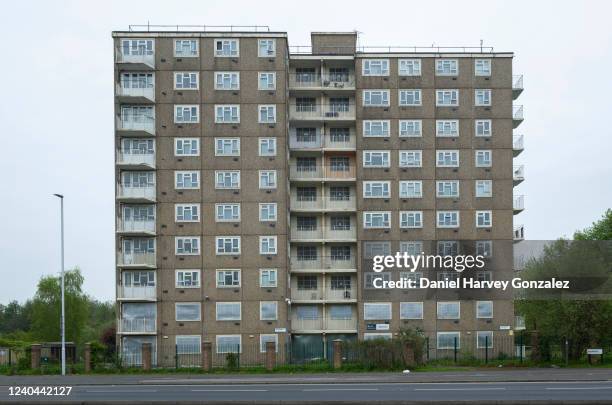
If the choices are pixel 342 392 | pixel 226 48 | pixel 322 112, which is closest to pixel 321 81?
pixel 322 112

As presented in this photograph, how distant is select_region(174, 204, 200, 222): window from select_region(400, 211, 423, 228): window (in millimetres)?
18443

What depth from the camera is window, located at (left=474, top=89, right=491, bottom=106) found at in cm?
7169

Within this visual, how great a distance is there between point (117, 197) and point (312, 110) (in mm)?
19658

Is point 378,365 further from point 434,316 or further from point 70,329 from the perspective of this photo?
point 70,329

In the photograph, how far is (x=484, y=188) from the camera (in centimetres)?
7138

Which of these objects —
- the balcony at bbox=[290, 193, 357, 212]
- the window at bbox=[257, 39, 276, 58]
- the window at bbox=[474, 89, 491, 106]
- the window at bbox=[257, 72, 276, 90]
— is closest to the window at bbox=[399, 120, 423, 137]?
the window at bbox=[474, 89, 491, 106]

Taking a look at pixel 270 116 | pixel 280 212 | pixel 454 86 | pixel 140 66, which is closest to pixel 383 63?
pixel 454 86

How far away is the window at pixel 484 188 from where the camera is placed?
71.2 m

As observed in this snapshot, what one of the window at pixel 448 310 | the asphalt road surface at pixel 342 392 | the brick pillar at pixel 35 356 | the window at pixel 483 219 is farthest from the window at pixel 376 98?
the asphalt road surface at pixel 342 392

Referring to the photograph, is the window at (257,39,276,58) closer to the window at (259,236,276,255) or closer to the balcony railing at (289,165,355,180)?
the balcony railing at (289,165,355,180)

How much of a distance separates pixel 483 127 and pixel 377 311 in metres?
19.3

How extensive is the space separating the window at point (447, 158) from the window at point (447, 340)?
49.7 feet

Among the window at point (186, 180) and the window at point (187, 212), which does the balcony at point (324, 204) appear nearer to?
the window at point (187, 212)

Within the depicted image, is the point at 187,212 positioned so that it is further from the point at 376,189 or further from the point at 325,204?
the point at 376,189
